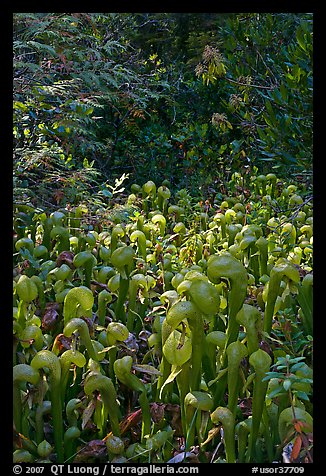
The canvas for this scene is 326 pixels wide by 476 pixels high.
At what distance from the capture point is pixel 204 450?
45.9 inches

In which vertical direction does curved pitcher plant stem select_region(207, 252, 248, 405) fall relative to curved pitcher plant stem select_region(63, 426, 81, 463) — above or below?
above

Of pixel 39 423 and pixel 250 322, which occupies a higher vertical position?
pixel 250 322

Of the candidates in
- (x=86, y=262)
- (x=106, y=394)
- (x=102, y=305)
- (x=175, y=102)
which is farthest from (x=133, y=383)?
(x=175, y=102)

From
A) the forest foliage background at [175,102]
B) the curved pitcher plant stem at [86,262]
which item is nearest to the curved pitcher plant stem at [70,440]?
the curved pitcher plant stem at [86,262]

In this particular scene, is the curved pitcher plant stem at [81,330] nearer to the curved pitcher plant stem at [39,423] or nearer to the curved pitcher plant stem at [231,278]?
the curved pitcher plant stem at [39,423]

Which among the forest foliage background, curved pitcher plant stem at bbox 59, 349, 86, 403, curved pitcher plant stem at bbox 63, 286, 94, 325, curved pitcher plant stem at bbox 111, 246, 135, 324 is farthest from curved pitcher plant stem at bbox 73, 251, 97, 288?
the forest foliage background

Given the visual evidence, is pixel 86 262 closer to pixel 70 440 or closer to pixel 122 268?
pixel 122 268

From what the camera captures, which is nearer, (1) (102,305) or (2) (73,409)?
(2) (73,409)

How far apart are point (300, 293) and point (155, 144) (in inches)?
130

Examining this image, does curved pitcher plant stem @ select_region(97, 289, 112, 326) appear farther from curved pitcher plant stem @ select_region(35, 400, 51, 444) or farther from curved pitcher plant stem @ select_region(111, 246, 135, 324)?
curved pitcher plant stem @ select_region(35, 400, 51, 444)
